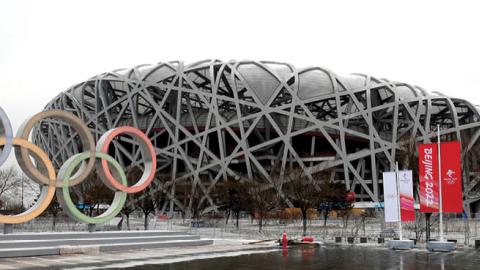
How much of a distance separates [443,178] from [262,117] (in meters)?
40.7

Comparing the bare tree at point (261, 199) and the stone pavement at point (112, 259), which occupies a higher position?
the bare tree at point (261, 199)

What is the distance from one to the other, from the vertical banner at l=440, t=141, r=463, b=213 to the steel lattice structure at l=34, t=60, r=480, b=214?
107 ft

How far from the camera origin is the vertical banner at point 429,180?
26.2 meters

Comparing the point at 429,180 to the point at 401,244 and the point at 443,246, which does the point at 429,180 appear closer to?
the point at 443,246

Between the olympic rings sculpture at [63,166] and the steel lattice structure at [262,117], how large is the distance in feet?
111

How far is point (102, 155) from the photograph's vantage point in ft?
83.0

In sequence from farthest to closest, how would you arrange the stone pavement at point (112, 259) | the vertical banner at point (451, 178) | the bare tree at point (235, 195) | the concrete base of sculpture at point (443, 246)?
1. the bare tree at point (235, 195)
2. the vertical banner at point (451, 178)
3. the concrete base of sculpture at point (443, 246)
4. the stone pavement at point (112, 259)

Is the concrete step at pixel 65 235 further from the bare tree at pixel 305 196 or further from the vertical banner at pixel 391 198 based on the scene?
the bare tree at pixel 305 196

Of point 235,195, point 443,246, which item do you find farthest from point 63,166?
point 235,195

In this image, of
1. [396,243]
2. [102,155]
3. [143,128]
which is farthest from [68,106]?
[396,243]

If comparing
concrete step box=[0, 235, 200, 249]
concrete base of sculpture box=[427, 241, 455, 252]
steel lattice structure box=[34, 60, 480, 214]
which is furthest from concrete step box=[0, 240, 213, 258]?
steel lattice structure box=[34, 60, 480, 214]

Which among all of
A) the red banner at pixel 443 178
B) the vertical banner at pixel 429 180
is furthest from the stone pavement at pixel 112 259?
the red banner at pixel 443 178

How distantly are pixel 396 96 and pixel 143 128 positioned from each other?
1315 inches

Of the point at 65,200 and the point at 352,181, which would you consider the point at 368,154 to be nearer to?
the point at 352,181
